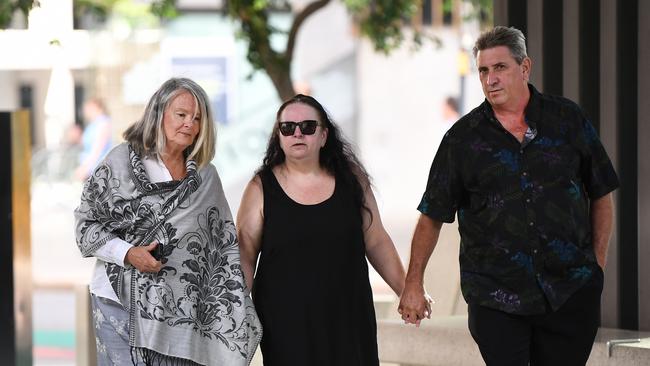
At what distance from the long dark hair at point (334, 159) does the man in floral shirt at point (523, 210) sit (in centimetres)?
45

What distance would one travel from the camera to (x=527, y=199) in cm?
488

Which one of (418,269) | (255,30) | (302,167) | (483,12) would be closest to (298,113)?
(302,167)

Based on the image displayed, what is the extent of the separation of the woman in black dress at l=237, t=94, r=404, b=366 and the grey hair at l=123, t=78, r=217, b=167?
1.19 feet

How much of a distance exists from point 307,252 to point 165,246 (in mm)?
625

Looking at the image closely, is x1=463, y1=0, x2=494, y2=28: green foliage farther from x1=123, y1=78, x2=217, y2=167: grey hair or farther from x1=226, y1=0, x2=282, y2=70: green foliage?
x1=123, y1=78, x2=217, y2=167: grey hair

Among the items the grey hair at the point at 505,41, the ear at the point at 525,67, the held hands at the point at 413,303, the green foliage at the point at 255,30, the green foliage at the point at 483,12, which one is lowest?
the held hands at the point at 413,303

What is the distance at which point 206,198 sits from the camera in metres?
5.11

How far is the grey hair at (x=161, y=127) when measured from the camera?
5.06 m

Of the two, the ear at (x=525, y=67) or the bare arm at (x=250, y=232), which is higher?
the ear at (x=525, y=67)

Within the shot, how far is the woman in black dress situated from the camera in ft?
17.4

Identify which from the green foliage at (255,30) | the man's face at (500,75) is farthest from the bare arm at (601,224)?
the green foliage at (255,30)

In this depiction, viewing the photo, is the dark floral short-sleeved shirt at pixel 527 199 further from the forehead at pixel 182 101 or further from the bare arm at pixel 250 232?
the forehead at pixel 182 101

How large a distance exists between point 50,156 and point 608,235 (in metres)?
23.0

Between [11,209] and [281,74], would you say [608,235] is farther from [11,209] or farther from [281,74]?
[281,74]
